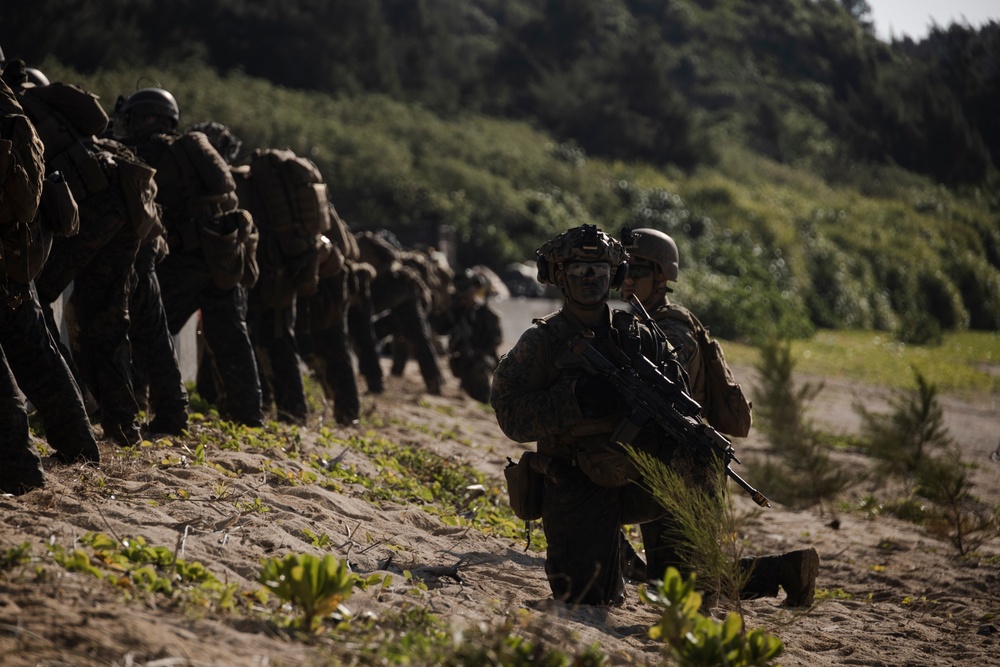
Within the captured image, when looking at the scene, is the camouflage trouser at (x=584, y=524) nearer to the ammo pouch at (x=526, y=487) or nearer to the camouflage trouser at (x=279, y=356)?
the ammo pouch at (x=526, y=487)

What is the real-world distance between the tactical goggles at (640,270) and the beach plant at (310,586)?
299 cm

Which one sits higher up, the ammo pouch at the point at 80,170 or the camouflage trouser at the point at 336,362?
the ammo pouch at the point at 80,170

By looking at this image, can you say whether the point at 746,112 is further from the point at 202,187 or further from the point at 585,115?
the point at 202,187

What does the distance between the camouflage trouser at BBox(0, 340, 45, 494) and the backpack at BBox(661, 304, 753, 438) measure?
3.19 m

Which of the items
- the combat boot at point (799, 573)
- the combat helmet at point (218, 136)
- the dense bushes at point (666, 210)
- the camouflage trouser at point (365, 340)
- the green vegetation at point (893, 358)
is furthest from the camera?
the dense bushes at point (666, 210)

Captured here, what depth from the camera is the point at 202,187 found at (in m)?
7.73

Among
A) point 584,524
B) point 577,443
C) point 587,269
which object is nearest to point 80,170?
point 587,269

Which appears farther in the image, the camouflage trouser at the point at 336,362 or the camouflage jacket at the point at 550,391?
the camouflage trouser at the point at 336,362

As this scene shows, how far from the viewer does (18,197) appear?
5246 mm

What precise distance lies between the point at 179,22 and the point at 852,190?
27253 mm

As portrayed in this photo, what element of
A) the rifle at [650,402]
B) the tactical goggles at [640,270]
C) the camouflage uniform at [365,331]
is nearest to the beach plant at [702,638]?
the rifle at [650,402]

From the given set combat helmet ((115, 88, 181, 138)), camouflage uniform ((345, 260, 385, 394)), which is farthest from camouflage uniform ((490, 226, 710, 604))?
camouflage uniform ((345, 260, 385, 394))

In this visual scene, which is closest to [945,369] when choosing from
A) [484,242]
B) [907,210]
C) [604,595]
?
[484,242]

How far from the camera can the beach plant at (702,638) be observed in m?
4.10
